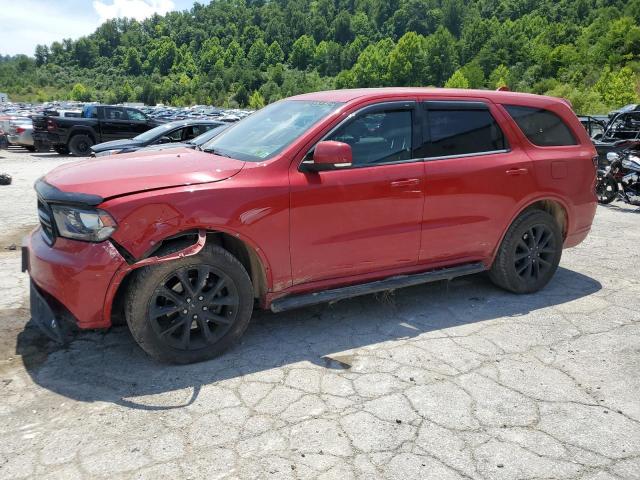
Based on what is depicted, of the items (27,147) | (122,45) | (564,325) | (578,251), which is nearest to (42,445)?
(564,325)

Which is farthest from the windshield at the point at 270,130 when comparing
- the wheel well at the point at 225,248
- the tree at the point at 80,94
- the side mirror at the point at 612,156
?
the tree at the point at 80,94

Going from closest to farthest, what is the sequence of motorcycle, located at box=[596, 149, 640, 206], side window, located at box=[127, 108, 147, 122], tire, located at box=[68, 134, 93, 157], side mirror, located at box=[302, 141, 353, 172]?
side mirror, located at box=[302, 141, 353, 172] → motorcycle, located at box=[596, 149, 640, 206] → tire, located at box=[68, 134, 93, 157] → side window, located at box=[127, 108, 147, 122]

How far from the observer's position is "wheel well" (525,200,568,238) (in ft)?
16.3

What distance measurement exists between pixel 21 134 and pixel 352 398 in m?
18.7

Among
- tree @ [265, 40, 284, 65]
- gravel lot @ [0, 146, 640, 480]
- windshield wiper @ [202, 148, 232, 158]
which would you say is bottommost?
gravel lot @ [0, 146, 640, 480]

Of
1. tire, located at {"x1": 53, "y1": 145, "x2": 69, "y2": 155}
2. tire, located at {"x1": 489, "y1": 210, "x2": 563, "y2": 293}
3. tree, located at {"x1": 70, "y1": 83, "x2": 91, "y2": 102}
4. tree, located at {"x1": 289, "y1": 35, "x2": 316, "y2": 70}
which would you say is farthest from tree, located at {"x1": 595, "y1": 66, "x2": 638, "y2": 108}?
tree, located at {"x1": 70, "y1": 83, "x2": 91, "y2": 102}

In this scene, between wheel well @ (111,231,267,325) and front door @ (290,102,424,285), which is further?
front door @ (290,102,424,285)

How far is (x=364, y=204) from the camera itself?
387 cm

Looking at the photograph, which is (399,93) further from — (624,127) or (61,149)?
(61,149)

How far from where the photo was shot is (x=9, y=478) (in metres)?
2.45

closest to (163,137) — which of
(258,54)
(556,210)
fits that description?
(556,210)

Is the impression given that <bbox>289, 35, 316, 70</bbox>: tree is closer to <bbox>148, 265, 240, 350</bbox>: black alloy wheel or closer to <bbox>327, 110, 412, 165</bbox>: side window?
<bbox>327, 110, 412, 165</bbox>: side window

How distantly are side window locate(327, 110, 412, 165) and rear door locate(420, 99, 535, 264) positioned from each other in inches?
7.3

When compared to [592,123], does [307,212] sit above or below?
below
